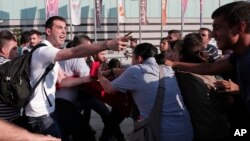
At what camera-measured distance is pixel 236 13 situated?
255cm

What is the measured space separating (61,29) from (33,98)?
2.69 ft

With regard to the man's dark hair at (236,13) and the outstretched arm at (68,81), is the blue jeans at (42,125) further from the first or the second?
the man's dark hair at (236,13)

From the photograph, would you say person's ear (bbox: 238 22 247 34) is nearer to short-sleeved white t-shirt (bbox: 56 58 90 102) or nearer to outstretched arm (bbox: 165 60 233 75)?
outstretched arm (bbox: 165 60 233 75)

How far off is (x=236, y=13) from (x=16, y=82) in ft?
5.72

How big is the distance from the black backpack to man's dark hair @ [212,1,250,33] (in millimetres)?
1565

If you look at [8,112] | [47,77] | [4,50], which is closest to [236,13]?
[47,77]

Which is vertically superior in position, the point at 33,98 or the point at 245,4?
the point at 245,4

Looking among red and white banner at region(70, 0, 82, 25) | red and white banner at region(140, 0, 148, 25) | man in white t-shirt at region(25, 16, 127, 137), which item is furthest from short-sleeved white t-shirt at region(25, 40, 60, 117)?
red and white banner at region(140, 0, 148, 25)

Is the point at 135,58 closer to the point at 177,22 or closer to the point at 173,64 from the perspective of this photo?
the point at 173,64

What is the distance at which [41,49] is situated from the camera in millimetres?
3326

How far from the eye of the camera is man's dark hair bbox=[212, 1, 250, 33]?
252cm

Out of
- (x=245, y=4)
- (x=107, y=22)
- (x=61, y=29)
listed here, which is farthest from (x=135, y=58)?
(x=107, y=22)

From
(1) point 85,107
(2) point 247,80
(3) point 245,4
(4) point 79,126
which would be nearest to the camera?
(2) point 247,80

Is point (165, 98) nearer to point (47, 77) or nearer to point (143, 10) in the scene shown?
point (47, 77)
